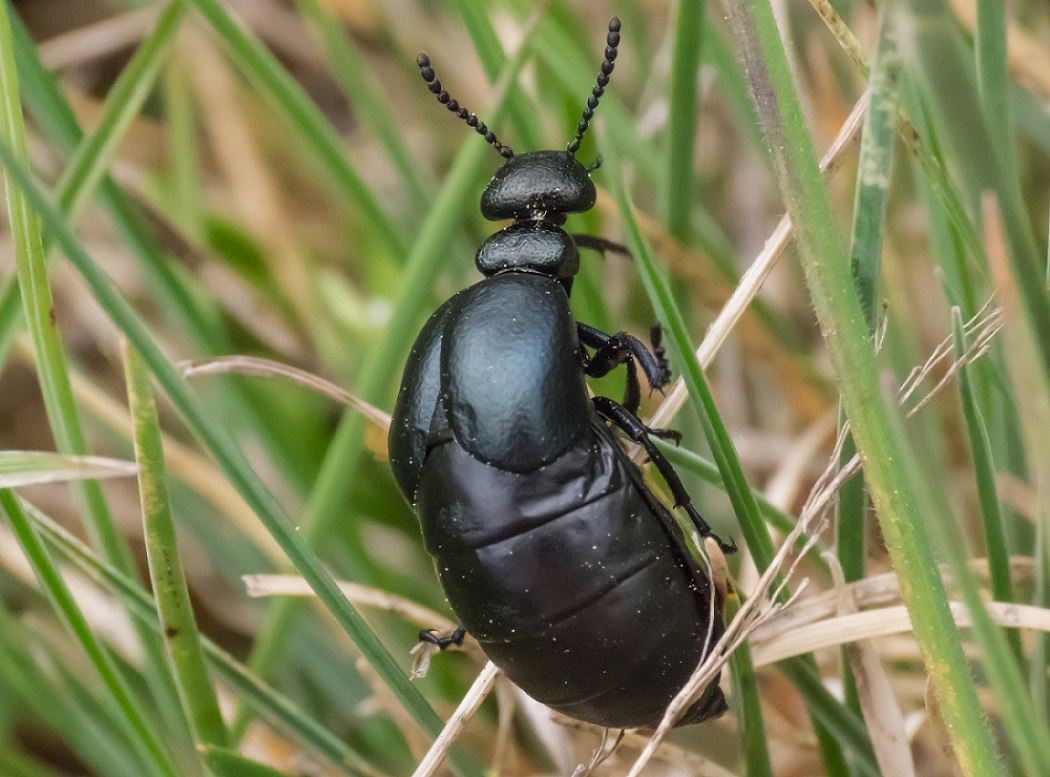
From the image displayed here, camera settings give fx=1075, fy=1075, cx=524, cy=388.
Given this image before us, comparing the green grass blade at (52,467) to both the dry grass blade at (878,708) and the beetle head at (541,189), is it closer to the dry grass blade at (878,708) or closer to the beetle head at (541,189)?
the beetle head at (541,189)

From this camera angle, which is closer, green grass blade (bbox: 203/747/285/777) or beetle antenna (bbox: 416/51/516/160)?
green grass blade (bbox: 203/747/285/777)

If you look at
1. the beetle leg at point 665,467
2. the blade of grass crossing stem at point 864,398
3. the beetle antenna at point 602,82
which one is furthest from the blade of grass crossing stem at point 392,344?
the blade of grass crossing stem at point 864,398

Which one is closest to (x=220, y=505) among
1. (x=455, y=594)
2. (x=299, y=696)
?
(x=299, y=696)

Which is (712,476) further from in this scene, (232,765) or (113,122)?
(113,122)

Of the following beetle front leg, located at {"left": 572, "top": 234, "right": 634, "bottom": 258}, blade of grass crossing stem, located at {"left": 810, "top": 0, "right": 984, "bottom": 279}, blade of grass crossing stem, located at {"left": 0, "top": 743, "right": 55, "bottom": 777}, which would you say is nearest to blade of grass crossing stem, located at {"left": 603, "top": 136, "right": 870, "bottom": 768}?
blade of grass crossing stem, located at {"left": 810, "top": 0, "right": 984, "bottom": 279}

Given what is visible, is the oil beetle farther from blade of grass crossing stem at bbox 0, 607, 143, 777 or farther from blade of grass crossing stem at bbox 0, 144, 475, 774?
blade of grass crossing stem at bbox 0, 607, 143, 777

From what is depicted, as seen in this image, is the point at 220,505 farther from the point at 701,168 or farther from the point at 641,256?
the point at 701,168
